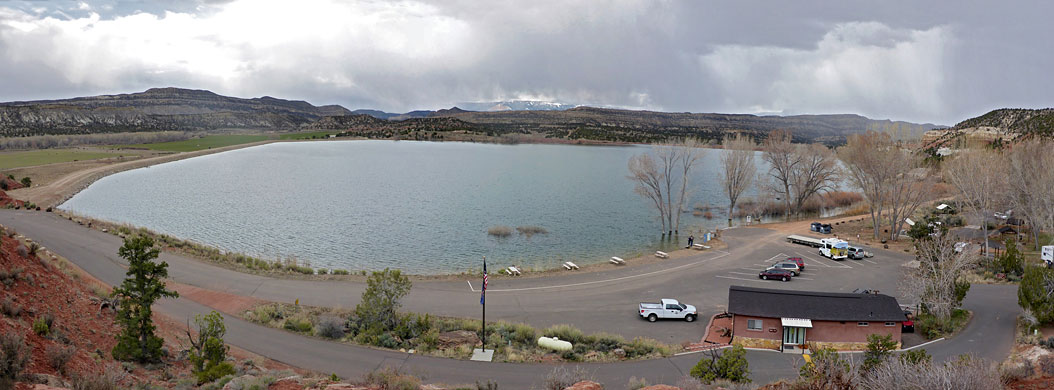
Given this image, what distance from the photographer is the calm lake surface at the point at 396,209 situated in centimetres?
4088

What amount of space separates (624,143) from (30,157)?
13123cm

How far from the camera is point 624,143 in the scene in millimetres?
159750

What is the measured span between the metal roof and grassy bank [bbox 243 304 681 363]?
4.01 m

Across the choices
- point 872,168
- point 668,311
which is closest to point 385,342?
point 668,311

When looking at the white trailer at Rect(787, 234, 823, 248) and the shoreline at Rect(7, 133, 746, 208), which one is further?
the shoreline at Rect(7, 133, 746, 208)

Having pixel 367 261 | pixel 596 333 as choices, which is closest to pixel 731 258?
pixel 596 333

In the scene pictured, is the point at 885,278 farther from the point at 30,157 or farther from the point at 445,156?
the point at 30,157

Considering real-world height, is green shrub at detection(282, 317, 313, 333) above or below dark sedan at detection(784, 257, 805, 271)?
below

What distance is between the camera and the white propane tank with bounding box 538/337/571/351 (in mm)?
19984

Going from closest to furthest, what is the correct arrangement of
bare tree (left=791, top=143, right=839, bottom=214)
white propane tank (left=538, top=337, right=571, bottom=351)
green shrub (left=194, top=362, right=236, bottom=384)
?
green shrub (left=194, top=362, right=236, bottom=384) < white propane tank (left=538, top=337, right=571, bottom=351) < bare tree (left=791, top=143, right=839, bottom=214)

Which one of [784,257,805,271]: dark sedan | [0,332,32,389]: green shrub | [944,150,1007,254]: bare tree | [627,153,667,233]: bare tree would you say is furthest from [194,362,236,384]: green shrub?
[944,150,1007,254]: bare tree

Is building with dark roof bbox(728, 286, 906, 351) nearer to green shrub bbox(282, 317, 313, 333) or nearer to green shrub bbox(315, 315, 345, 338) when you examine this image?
green shrub bbox(315, 315, 345, 338)

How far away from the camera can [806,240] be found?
41844 mm

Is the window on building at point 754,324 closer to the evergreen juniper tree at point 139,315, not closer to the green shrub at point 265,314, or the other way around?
the green shrub at point 265,314
